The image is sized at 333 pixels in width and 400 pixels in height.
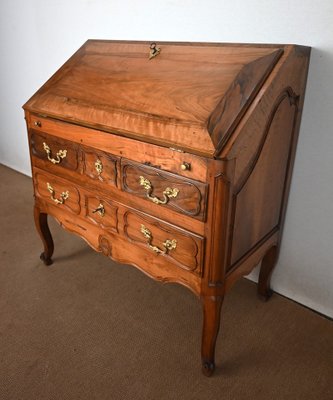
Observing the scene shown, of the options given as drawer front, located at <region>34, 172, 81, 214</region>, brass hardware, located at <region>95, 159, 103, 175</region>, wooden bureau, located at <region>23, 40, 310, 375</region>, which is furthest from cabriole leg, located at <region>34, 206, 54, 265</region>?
brass hardware, located at <region>95, 159, 103, 175</region>

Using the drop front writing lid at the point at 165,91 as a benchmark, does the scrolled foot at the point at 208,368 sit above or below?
below

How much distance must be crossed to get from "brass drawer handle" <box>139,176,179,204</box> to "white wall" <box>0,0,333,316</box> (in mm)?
668

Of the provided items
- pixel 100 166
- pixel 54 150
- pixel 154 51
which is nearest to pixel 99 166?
pixel 100 166

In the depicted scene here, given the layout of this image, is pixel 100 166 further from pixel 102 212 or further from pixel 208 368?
pixel 208 368

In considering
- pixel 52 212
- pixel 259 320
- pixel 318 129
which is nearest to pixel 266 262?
pixel 259 320

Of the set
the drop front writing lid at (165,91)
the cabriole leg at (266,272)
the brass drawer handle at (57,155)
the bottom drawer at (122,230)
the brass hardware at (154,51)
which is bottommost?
the cabriole leg at (266,272)

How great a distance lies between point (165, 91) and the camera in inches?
54.4

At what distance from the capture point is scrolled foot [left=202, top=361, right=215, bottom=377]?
1446 millimetres

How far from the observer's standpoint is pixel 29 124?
177cm

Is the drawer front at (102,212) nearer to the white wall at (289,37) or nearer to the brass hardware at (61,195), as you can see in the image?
the brass hardware at (61,195)

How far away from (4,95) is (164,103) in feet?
8.04

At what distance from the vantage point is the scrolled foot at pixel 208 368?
1.45 meters

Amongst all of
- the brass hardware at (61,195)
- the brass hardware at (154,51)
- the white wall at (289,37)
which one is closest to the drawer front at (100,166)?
the brass hardware at (61,195)

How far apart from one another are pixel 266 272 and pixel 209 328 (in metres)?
0.55
